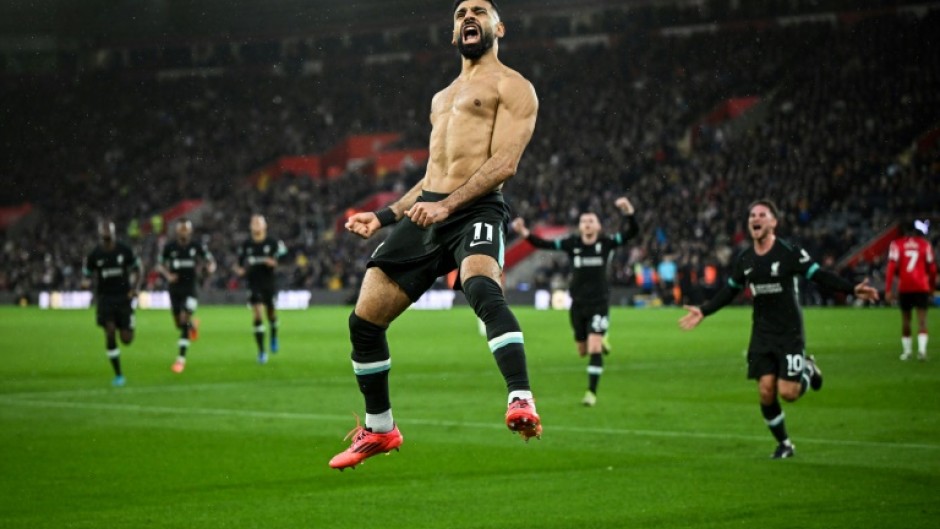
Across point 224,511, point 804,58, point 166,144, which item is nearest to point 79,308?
point 166,144

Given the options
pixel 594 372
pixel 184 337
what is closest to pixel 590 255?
pixel 594 372

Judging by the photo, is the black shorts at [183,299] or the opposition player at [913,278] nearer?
the opposition player at [913,278]

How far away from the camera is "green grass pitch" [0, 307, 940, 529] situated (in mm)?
10273

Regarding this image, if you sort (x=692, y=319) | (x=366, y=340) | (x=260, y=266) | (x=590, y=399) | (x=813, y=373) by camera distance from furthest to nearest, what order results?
1. (x=260, y=266)
2. (x=590, y=399)
3. (x=813, y=373)
4. (x=692, y=319)
5. (x=366, y=340)

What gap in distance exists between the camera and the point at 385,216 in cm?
776

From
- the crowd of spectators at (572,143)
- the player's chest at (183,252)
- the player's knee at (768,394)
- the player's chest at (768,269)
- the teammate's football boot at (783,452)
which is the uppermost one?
the crowd of spectators at (572,143)

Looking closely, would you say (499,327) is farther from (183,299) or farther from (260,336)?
(260,336)

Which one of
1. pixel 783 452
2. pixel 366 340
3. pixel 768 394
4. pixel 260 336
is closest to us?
pixel 366 340

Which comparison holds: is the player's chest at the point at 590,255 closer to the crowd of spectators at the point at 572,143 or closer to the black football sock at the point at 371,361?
the black football sock at the point at 371,361

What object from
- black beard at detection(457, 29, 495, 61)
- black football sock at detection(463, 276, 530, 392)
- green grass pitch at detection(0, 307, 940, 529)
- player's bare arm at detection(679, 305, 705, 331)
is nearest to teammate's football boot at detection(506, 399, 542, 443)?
black football sock at detection(463, 276, 530, 392)

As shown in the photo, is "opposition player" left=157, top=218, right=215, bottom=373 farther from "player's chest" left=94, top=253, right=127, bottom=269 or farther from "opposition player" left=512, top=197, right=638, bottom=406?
"opposition player" left=512, top=197, right=638, bottom=406

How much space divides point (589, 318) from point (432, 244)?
11.2 metres

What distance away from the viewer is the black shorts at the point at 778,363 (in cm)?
1327

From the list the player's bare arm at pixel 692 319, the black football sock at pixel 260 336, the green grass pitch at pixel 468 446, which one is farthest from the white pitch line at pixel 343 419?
the black football sock at pixel 260 336
